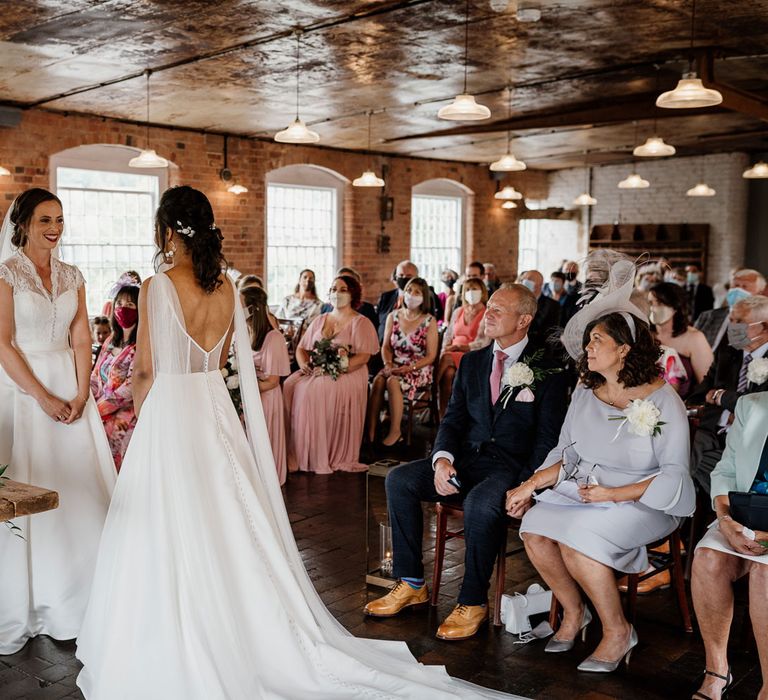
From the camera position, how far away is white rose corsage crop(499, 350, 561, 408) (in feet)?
13.3

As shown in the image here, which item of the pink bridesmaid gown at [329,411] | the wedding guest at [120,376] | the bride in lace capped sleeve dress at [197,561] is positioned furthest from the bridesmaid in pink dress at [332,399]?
the bride in lace capped sleeve dress at [197,561]

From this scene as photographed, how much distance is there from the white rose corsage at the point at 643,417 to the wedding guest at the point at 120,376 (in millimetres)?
2988

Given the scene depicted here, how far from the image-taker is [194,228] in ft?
10.6

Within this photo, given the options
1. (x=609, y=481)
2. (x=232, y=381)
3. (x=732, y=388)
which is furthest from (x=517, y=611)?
(x=232, y=381)

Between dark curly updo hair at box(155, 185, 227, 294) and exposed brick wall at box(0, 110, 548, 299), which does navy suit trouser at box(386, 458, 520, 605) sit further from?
exposed brick wall at box(0, 110, 548, 299)

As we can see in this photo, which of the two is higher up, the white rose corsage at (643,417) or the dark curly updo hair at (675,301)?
the dark curly updo hair at (675,301)

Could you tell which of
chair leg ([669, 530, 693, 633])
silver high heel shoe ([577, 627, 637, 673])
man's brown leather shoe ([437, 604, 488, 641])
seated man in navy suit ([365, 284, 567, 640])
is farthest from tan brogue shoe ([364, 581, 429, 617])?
chair leg ([669, 530, 693, 633])

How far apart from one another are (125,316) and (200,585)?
2551mm

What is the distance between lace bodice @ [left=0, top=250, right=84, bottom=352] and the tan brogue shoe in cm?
183

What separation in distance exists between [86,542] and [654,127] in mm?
11192

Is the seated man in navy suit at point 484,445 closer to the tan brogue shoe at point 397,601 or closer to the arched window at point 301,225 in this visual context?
the tan brogue shoe at point 397,601

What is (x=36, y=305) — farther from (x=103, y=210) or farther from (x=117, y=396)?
(x=103, y=210)

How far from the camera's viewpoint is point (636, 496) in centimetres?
353

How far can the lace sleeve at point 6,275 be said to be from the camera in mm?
3760
